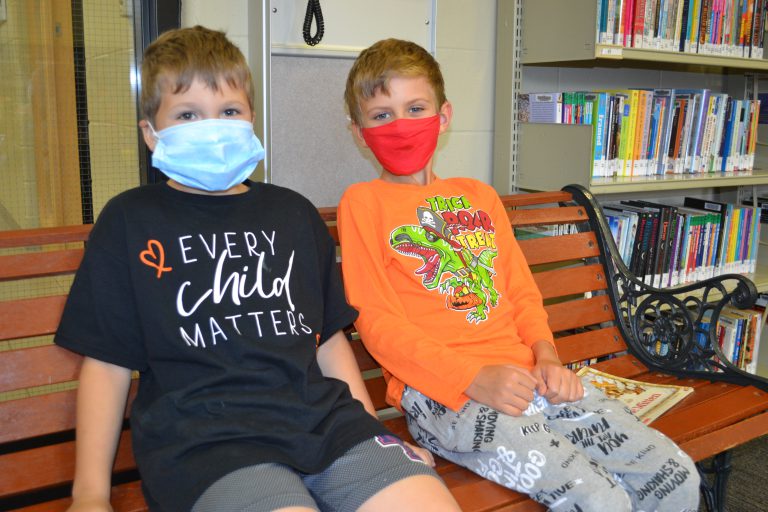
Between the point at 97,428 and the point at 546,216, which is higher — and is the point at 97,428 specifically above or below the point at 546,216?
below

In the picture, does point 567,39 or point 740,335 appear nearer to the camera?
point 567,39

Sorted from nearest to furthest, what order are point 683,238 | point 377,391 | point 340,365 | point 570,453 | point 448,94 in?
point 570,453
point 340,365
point 377,391
point 448,94
point 683,238

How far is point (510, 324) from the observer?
1732 millimetres

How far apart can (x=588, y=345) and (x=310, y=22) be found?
1.23 metres

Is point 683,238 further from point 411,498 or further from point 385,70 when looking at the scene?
point 411,498

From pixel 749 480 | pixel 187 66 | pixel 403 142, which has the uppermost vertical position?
pixel 187 66

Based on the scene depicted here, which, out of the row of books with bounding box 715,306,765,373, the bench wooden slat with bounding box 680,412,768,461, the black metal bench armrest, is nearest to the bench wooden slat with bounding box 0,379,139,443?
the bench wooden slat with bounding box 680,412,768,461

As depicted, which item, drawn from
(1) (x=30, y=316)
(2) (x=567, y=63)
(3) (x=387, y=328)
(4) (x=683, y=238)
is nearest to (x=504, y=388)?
(3) (x=387, y=328)

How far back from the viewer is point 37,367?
147 centimetres

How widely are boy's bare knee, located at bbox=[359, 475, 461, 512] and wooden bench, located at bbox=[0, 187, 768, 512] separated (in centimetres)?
22

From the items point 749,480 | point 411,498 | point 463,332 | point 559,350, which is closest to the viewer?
point 411,498

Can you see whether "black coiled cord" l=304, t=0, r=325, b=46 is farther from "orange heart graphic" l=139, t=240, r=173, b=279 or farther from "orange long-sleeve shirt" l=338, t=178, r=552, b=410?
"orange heart graphic" l=139, t=240, r=173, b=279

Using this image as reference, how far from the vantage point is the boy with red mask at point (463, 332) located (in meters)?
1.46

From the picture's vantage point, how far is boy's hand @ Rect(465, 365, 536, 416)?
58.2 inches
